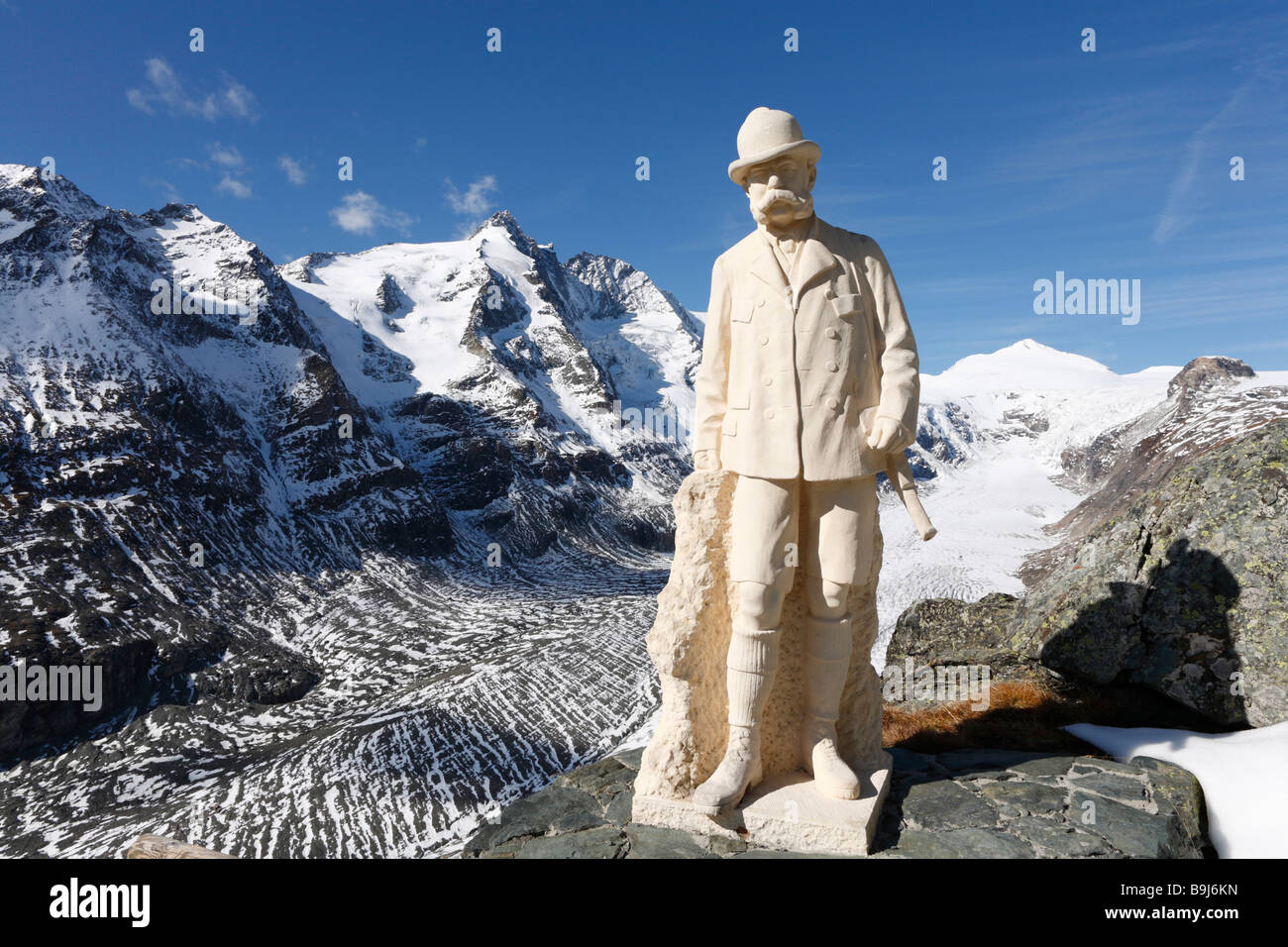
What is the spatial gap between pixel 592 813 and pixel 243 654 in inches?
2392

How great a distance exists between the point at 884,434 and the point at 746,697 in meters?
2.06

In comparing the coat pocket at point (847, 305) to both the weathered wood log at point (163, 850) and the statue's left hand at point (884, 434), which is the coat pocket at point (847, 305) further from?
the weathered wood log at point (163, 850)

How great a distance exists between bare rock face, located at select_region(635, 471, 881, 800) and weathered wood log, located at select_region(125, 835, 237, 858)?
2786 millimetres

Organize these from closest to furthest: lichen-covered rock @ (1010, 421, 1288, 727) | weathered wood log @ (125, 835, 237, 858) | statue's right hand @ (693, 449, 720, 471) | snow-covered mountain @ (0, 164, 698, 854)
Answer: weathered wood log @ (125, 835, 237, 858), statue's right hand @ (693, 449, 720, 471), lichen-covered rock @ (1010, 421, 1288, 727), snow-covered mountain @ (0, 164, 698, 854)

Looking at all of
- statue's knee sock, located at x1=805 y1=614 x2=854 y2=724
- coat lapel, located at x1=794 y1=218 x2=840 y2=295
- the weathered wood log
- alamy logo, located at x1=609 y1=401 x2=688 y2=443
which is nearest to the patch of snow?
statue's knee sock, located at x1=805 y1=614 x2=854 y2=724

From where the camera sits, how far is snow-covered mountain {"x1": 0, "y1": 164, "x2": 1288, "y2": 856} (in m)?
38.8

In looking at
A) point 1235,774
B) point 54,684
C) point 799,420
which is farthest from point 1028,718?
point 54,684

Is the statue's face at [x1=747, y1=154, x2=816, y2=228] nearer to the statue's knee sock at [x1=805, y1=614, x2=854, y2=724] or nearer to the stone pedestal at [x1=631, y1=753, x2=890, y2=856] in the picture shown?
the statue's knee sock at [x1=805, y1=614, x2=854, y2=724]

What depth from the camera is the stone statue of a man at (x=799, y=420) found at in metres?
4.59

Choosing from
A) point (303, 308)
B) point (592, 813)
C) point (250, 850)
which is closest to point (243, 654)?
point (250, 850)

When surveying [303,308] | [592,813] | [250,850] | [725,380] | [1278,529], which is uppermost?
[303,308]

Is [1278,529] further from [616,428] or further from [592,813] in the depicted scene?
[616,428]

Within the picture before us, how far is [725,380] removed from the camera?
5.05 meters
